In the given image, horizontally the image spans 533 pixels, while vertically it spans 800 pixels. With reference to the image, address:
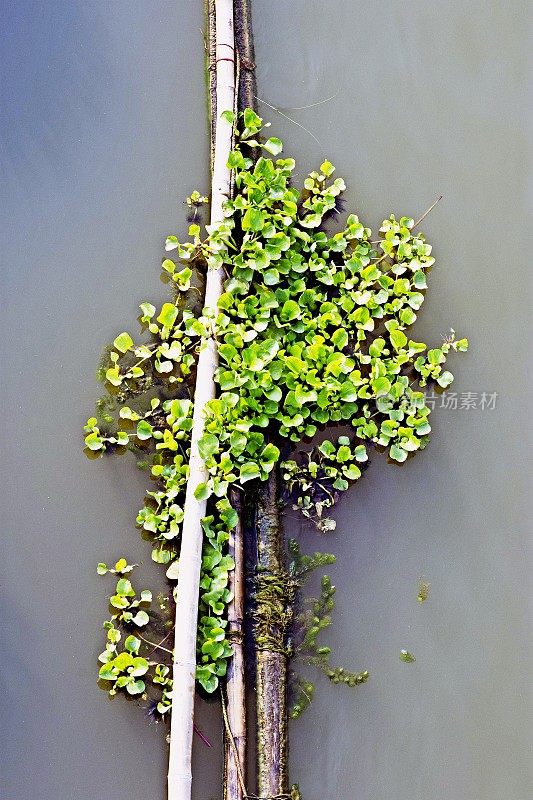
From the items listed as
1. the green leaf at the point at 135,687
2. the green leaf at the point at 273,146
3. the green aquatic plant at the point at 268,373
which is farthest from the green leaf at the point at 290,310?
the green leaf at the point at 135,687

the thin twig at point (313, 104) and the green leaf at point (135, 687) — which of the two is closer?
the green leaf at point (135, 687)

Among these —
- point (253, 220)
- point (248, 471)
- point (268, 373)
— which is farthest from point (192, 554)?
point (253, 220)

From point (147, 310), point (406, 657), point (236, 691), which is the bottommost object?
point (236, 691)

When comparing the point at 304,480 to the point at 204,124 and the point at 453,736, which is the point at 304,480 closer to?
the point at 453,736

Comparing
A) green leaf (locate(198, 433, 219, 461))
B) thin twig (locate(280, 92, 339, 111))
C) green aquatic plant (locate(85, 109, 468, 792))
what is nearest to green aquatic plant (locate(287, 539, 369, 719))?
green aquatic plant (locate(85, 109, 468, 792))

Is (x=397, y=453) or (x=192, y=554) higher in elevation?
(x=397, y=453)

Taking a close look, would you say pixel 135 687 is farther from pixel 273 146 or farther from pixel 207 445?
pixel 273 146

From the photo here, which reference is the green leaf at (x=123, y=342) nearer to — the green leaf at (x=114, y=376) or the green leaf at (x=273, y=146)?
the green leaf at (x=114, y=376)
